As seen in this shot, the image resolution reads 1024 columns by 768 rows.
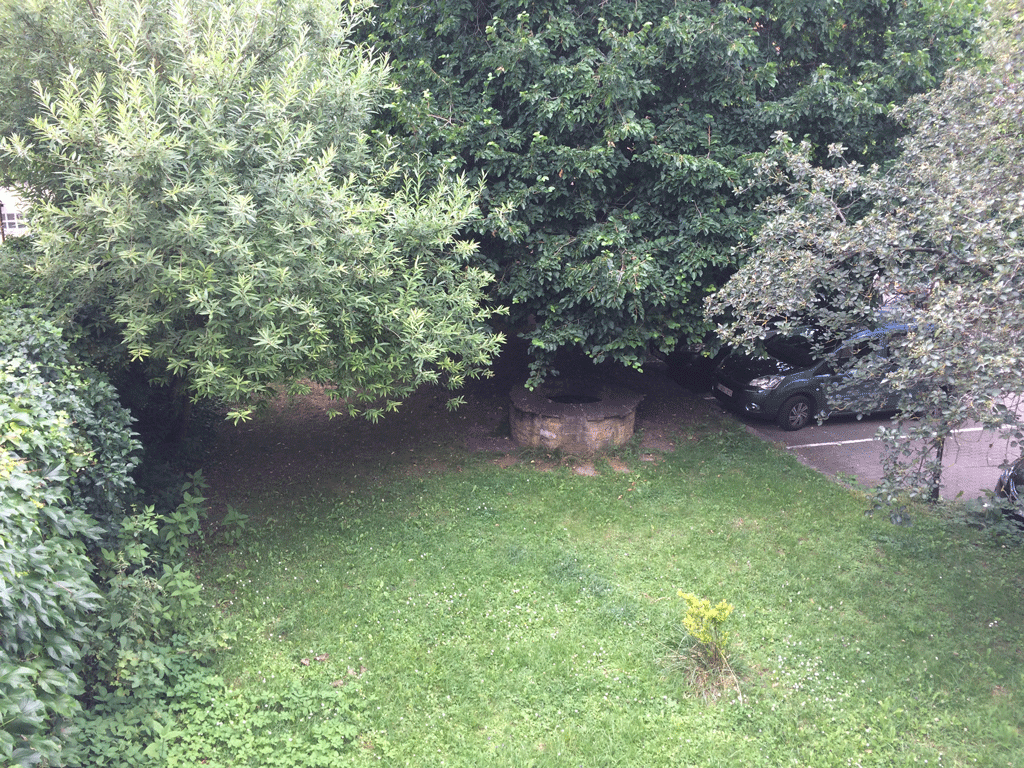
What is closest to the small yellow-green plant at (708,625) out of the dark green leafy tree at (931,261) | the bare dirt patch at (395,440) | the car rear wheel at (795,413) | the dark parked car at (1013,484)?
the dark green leafy tree at (931,261)

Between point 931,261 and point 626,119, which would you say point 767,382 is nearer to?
point 626,119

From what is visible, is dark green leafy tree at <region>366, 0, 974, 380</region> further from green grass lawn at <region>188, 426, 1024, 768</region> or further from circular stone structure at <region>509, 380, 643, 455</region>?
green grass lawn at <region>188, 426, 1024, 768</region>

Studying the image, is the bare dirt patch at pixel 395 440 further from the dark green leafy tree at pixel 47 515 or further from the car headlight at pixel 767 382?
the dark green leafy tree at pixel 47 515

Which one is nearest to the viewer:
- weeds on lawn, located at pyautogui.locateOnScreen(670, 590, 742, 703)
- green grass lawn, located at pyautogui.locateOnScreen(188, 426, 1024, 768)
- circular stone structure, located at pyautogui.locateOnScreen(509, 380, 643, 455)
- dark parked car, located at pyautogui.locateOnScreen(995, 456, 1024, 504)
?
green grass lawn, located at pyautogui.locateOnScreen(188, 426, 1024, 768)

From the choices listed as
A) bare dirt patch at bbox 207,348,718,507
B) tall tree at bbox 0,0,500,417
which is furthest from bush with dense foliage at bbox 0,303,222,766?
bare dirt patch at bbox 207,348,718,507

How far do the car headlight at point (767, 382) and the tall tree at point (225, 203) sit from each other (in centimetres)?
631

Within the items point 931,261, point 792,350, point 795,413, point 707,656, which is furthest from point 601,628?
point 792,350

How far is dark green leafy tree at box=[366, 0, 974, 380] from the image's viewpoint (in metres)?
7.99

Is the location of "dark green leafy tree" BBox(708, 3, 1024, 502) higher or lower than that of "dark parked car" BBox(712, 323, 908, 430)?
higher

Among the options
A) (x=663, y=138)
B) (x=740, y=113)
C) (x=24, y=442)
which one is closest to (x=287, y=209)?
(x=24, y=442)

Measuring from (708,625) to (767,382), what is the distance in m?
6.46

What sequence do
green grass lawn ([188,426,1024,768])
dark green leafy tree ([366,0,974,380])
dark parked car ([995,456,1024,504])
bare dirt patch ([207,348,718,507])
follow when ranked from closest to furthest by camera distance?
green grass lawn ([188,426,1024,768]) < dark parked car ([995,456,1024,504]) < dark green leafy tree ([366,0,974,380]) < bare dirt patch ([207,348,718,507])

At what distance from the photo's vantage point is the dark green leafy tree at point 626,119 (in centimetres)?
799

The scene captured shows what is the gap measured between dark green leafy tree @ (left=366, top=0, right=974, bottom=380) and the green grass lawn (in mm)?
2330
